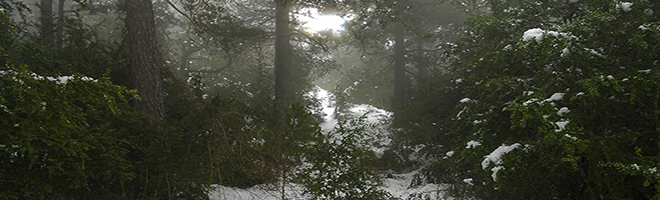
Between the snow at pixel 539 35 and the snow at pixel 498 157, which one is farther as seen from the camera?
the snow at pixel 498 157

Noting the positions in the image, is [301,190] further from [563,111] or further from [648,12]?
[648,12]

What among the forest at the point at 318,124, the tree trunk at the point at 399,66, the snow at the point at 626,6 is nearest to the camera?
the forest at the point at 318,124

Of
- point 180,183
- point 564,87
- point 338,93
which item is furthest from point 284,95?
point 338,93

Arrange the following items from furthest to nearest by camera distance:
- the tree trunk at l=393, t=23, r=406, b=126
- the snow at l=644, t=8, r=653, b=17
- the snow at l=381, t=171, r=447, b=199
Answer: the tree trunk at l=393, t=23, r=406, b=126
the snow at l=381, t=171, r=447, b=199
the snow at l=644, t=8, r=653, b=17

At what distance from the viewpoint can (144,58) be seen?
6559 mm

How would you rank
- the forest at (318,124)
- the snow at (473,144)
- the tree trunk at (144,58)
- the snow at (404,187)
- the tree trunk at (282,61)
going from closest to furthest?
the forest at (318,124)
the snow at (473,144)
the tree trunk at (144,58)
the snow at (404,187)
the tree trunk at (282,61)

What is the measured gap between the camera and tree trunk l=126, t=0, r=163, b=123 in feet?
21.1

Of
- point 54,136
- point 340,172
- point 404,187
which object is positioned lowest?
point 404,187

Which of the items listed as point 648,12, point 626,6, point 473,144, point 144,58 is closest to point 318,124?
point 473,144

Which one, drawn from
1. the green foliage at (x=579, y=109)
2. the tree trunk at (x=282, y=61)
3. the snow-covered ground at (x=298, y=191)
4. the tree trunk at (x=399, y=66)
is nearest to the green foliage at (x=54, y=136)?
the snow-covered ground at (x=298, y=191)

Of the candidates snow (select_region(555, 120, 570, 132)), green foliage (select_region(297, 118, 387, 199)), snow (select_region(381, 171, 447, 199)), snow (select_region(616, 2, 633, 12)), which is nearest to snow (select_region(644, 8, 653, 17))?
snow (select_region(616, 2, 633, 12))

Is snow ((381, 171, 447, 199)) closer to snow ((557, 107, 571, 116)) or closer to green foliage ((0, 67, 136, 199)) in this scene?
snow ((557, 107, 571, 116))

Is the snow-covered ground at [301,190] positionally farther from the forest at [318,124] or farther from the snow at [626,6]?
the snow at [626,6]

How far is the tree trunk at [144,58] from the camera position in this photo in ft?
21.1
